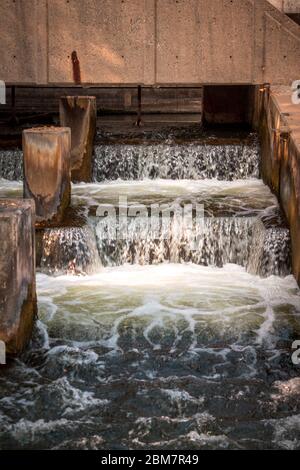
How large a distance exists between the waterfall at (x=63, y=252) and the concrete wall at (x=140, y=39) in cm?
447

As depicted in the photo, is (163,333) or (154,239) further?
(154,239)

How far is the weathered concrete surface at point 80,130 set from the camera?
47.3 feet

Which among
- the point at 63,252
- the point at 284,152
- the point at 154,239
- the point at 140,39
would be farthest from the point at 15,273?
the point at 140,39

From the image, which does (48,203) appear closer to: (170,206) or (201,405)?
(170,206)

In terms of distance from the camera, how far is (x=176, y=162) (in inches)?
579

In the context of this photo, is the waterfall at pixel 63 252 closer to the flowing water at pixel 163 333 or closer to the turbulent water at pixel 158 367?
the flowing water at pixel 163 333

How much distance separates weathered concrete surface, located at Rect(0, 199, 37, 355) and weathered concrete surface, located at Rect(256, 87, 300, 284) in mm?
3442

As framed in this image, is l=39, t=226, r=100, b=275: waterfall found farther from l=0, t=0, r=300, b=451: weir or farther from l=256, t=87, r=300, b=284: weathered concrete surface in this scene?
l=256, t=87, r=300, b=284: weathered concrete surface

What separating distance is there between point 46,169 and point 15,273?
3.37 m

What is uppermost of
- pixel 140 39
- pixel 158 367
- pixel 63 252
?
pixel 140 39

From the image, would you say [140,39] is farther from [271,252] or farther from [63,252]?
[271,252]

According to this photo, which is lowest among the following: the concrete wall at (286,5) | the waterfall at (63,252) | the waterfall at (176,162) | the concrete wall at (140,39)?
the waterfall at (63,252)

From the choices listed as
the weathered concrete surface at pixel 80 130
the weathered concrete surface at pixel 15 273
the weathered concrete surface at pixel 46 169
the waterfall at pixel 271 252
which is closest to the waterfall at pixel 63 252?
the weathered concrete surface at pixel 46 169

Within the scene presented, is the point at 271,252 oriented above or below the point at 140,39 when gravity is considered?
below
